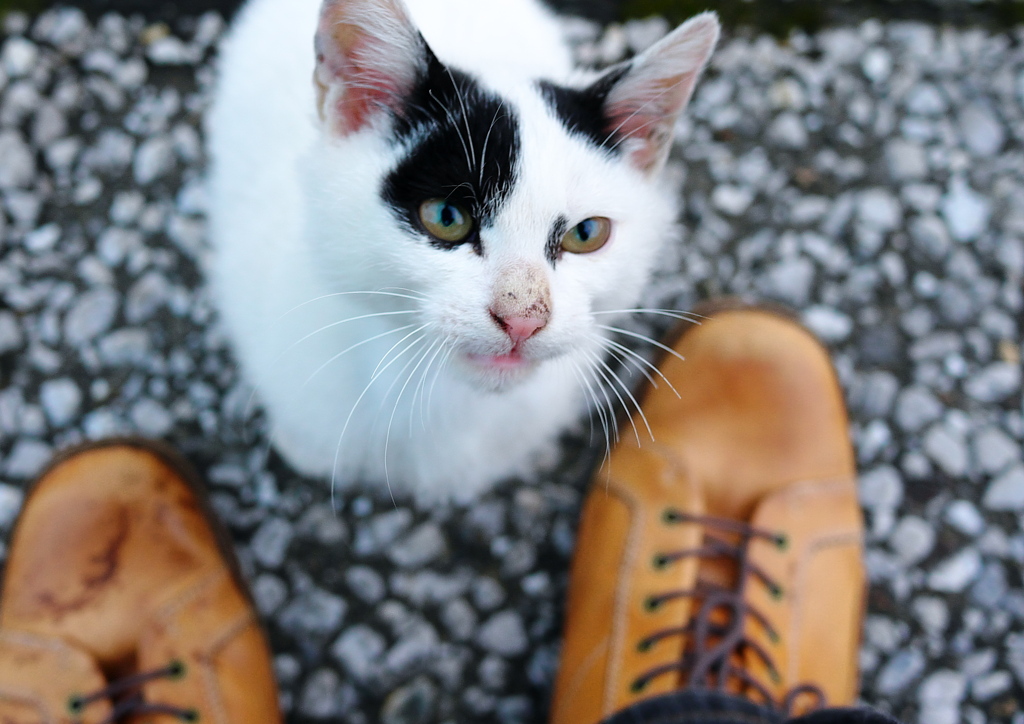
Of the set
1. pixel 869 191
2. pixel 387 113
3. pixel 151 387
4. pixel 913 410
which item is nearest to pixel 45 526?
pixel 151 387

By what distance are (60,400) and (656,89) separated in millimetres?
1576

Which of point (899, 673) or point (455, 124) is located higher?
point (455, 124)

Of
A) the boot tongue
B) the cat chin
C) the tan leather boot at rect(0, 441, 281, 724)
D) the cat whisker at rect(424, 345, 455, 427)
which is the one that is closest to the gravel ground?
Result: the tan leather boot at rect(0, 441, 281, 724)

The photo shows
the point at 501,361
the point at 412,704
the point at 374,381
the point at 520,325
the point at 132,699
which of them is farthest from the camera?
the point at 412,704

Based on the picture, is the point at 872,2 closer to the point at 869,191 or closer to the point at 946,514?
the point at 869,191

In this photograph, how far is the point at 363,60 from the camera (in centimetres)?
98

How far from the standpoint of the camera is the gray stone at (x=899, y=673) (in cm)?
165

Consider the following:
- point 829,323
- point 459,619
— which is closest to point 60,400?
point 459,619

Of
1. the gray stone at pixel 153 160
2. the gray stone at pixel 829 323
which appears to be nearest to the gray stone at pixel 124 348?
the gray stone at pixel 153 160

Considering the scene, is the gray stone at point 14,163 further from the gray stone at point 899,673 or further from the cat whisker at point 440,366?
the gray stone at point 899,673

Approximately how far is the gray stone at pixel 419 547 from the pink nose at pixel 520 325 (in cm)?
87

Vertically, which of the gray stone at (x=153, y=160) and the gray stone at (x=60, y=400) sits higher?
the gray stone at (x=153, y=160)

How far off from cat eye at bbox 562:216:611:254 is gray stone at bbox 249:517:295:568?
1066 mm

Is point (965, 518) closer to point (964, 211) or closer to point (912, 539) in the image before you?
point (912, 539)
